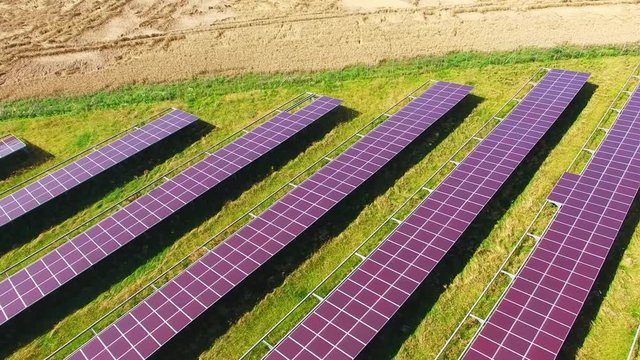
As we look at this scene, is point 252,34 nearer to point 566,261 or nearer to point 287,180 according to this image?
point 287,180

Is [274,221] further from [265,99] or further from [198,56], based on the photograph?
[198,56]

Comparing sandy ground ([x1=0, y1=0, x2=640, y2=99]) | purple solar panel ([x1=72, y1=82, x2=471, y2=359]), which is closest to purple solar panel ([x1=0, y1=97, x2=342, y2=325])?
purple solar panel ([x1=72, y1=82, x2=471, y2=359])

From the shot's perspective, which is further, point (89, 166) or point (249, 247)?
point (89, 166)

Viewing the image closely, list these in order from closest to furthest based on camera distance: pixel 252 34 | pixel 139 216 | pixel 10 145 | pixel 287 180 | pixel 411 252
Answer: pixel 411 252 → pixel 139 216 → pixel 287 180 → pixel 10 145 → pixel 252 34

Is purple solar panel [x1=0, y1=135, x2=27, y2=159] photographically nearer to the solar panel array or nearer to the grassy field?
the grassy field

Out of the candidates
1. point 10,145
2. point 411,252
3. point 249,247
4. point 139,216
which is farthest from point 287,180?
point 10,145

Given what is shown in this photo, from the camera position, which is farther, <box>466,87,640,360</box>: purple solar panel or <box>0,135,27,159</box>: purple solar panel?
<box>0,135,27,159</box>: purple solar panel
